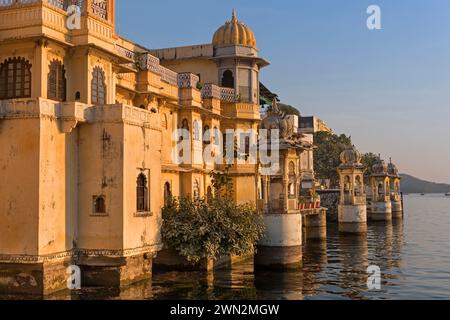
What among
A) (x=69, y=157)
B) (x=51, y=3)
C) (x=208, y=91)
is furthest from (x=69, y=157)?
(x=208, y=91)

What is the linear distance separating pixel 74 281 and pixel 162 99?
36.8ft

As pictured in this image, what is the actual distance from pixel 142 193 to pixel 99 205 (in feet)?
6.41

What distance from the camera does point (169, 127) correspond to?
29.3 metres

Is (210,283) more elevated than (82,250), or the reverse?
(82,250)

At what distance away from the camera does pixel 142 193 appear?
21578 mm

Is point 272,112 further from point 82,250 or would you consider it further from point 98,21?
point 82,250

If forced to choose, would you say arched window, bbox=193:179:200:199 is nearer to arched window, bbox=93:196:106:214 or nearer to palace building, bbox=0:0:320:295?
palace building, bbox=0:0:320:295

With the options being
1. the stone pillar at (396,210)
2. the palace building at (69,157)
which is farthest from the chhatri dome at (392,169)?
the palace building at (69,157)

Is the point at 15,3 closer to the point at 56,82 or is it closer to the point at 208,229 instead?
the point at 56,82

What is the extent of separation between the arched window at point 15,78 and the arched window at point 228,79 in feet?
57.0

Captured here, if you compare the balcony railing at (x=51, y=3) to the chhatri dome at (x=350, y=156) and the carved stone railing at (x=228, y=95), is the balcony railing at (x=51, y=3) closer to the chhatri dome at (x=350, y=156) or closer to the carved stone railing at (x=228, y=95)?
the carved stone railing at (x=228, y=95)

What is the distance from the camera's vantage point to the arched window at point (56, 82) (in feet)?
66.0

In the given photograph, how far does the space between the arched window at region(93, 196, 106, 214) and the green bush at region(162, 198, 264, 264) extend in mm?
4466

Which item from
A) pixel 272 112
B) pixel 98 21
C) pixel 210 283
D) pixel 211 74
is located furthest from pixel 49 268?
pixel 211 74
